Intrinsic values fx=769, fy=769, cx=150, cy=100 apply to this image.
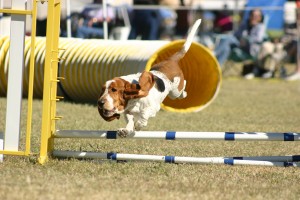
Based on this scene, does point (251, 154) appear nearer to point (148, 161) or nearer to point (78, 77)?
point (148, 161)

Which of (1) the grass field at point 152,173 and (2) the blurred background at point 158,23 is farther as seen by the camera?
(2) the blurred background at point 158,23

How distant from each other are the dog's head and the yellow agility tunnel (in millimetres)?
3687

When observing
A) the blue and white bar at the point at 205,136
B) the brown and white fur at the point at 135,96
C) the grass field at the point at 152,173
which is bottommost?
the grass field at the point at 152,173

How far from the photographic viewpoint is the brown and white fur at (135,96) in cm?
505

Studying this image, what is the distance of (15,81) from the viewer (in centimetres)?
517

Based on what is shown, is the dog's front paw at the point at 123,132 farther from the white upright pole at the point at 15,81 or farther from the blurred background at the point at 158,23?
the blurred background at the point at 158,23

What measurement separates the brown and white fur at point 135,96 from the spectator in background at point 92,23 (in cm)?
920

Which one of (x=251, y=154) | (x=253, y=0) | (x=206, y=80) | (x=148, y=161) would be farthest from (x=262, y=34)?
(x=148, y=161)

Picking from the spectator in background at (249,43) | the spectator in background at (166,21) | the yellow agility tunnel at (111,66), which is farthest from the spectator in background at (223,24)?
the yellow agility tunnel at (111,66)

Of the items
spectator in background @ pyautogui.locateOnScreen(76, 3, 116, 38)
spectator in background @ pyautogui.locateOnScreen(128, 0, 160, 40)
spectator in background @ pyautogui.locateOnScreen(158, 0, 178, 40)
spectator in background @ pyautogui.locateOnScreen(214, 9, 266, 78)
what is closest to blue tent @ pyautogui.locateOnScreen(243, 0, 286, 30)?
spectator in background @ pyautogui.locateOnScreen(214, 9, 266, 78)

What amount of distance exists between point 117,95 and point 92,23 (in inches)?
427

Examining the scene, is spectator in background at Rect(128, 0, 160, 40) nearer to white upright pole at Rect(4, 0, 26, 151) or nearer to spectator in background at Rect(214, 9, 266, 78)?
spectator in background at Rect(214, 9, 266, 78)

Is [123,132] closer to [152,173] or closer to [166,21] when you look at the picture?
[152,173]

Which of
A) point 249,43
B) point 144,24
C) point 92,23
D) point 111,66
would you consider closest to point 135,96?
point 111,66
